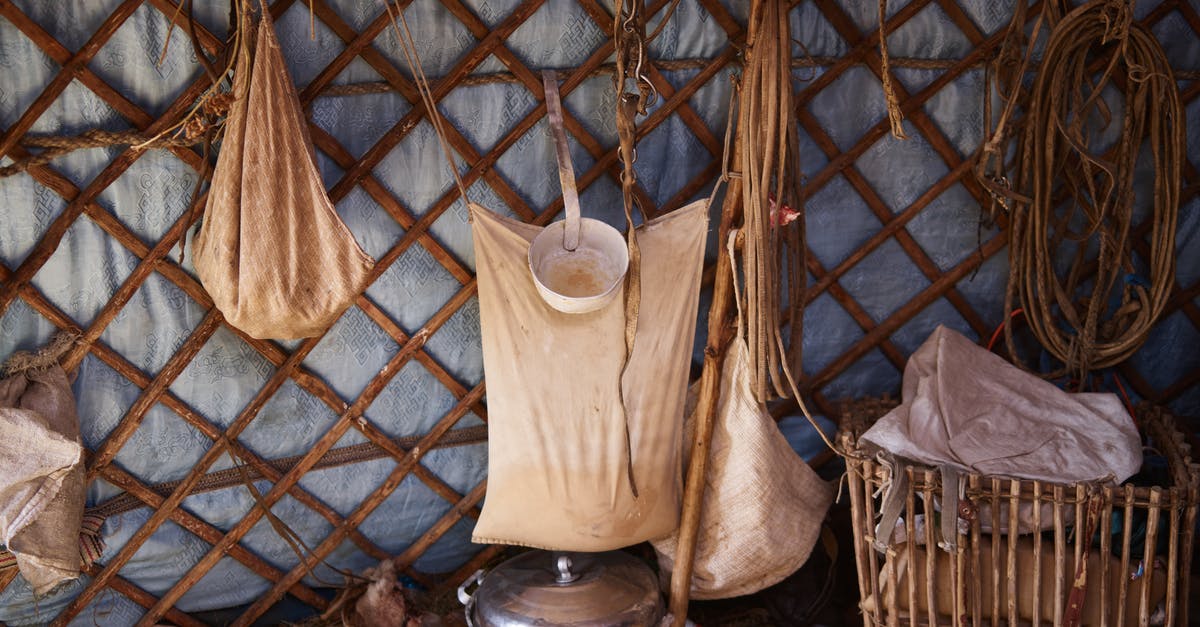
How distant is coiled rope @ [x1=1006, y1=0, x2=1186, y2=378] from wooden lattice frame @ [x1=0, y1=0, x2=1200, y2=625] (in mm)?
131

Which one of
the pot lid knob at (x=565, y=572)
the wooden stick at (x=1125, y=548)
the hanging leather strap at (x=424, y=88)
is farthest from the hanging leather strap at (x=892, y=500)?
the hanging leather strap at (x=424, y=88)

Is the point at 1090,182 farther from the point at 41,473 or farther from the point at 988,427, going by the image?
the point at 41,473

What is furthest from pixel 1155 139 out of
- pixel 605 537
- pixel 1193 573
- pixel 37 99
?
pixel 37 99

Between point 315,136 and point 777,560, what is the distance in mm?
1386

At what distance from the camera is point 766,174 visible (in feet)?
7.59

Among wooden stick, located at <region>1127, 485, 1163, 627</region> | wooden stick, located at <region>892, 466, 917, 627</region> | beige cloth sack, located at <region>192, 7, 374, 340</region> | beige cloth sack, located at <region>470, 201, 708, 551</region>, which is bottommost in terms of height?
wooden stick, located at <region>1127, 485, 1163, 627</region>

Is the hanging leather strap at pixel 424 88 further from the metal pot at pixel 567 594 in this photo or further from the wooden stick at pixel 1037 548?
the wooden stick at pixel 1037 548

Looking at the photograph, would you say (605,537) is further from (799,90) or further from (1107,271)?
(1107,271)

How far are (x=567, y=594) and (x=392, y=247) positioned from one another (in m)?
0.84

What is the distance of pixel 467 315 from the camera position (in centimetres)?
261

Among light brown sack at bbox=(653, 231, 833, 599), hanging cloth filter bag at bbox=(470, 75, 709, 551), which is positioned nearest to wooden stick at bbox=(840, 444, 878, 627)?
light brown sack at bbox=(653, 231, 833, 599)

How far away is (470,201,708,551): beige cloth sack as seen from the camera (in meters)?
2.38

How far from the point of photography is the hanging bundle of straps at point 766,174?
2.28 m

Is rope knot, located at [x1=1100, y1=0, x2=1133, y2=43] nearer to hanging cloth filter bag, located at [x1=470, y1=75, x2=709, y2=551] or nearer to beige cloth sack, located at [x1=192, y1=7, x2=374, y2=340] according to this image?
hanging cloth filter bag, located at [x1=470, y1=75, x2=709, y2=551]
